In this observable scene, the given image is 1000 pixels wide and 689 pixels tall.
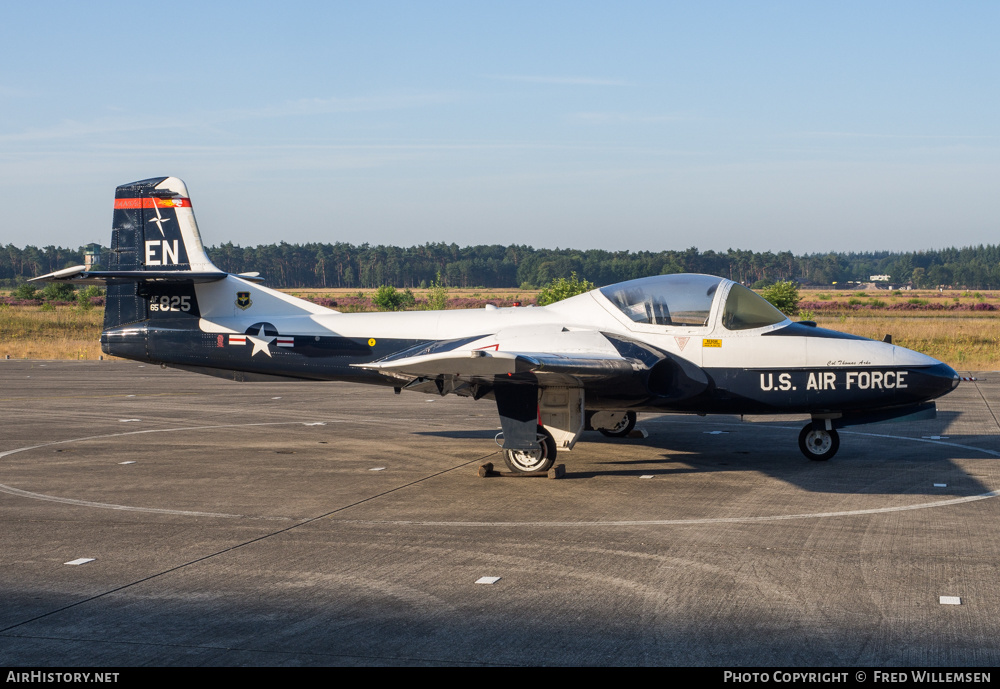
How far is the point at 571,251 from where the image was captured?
134 meters

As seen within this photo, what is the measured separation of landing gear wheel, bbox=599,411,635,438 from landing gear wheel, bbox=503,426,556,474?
11.1ft

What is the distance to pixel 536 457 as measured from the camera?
42.7 feet

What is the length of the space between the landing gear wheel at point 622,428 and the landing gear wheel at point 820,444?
11.0ft

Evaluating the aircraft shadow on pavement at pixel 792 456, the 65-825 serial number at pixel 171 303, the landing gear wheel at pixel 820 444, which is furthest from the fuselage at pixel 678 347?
the 65-825 serial number at pixel 171 303

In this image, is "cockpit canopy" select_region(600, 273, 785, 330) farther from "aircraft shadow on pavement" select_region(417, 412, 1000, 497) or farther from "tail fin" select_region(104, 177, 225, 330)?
"tail fin" select_region(104, 177, 225, 330)

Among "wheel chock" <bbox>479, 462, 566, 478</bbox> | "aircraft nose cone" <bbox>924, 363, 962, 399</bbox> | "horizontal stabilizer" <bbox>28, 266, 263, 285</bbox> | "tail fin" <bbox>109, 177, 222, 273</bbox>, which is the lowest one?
"wheel chock" <bbox>479, 462, 566, 478</bbox>

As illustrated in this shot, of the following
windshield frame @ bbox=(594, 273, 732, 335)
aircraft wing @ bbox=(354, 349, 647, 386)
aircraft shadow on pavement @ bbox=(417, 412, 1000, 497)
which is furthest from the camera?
windshield frame @ bbox=(594, 273, 732, 335)

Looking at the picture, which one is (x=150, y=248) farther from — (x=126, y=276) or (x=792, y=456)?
(x=792, y=456)

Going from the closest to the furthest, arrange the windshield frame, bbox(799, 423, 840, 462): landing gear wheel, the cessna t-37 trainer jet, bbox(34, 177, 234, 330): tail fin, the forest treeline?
the cessna t-37 trainer jet < the windshield frame < bbox(799, 423, 840, 462): landing gear wheel < bbox(34, 177, 234, 330): tail fin < the forest treeline

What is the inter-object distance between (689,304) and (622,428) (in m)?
3.69

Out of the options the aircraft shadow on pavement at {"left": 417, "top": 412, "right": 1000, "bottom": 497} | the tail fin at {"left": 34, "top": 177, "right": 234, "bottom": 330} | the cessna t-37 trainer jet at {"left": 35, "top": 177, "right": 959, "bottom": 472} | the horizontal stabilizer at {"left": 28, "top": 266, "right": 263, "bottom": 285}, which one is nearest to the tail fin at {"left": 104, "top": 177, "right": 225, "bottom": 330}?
the tail fin at {"left": 34, "top": 177, "right": 234, "bottom": 330}

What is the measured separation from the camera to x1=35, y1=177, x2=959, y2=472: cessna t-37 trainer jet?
12773mm

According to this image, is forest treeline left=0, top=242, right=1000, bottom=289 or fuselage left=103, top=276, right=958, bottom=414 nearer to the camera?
fuselage left=103, top=276, right=958, bottom=414

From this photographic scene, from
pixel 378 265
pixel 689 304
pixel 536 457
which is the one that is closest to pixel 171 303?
pixel 536 457
